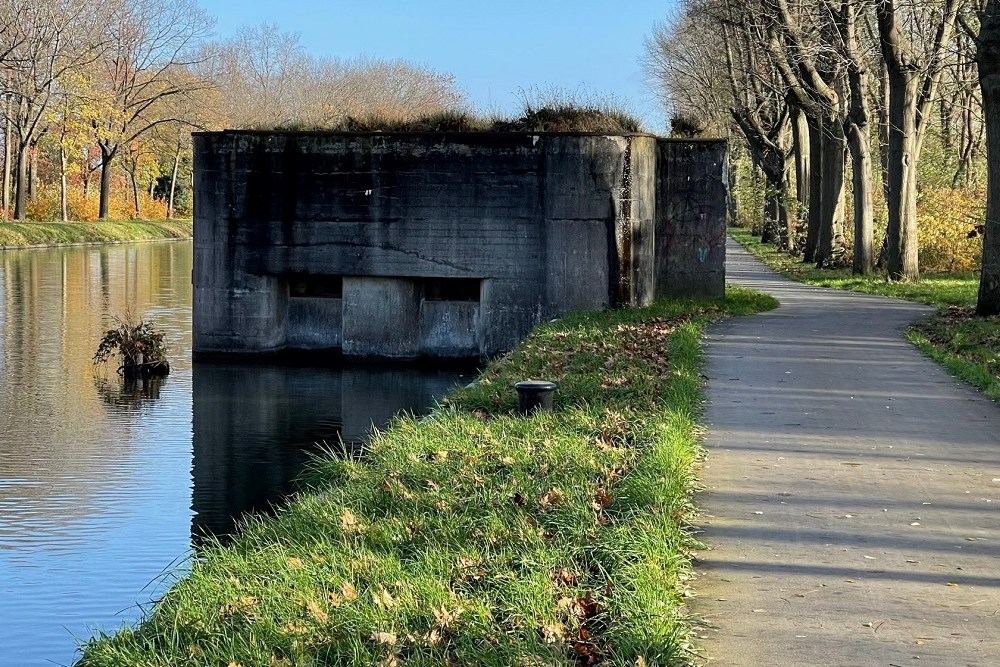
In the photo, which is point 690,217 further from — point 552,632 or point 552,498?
point 552,632

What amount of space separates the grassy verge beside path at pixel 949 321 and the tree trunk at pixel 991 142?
1.35 feet

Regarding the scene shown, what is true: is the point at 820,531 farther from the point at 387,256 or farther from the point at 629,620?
the point at 387,256

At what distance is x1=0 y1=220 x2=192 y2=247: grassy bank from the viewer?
50.8 m

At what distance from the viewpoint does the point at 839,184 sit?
33125 millimetres

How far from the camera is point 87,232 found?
5772cm

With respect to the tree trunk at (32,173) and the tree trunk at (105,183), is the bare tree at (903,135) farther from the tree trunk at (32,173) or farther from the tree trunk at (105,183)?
the tree trunk at (32,173)

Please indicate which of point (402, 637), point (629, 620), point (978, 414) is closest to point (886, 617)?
point (629, 620)

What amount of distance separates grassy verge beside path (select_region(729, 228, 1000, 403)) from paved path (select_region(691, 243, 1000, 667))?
1.04ft

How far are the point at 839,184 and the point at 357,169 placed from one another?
1598cm

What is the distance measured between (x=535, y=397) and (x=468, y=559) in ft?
15.1

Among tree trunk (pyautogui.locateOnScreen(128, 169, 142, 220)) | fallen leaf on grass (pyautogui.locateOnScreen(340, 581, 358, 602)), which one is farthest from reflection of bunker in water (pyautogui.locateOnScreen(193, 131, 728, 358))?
tree trunk (pyautogui.locateOnScreen(128, 169, 142, 220))

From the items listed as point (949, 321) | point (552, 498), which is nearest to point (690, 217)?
point (949, 321)

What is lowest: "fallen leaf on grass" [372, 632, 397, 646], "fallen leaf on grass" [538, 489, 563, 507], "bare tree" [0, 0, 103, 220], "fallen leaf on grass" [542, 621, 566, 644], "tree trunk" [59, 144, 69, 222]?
"fallen leaf on grass" [372, 632, 397, 646]

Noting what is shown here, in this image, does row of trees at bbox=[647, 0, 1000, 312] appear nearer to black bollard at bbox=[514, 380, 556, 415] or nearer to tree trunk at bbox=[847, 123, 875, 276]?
tree trunk at bbox=[847, 123, 875, 276]
